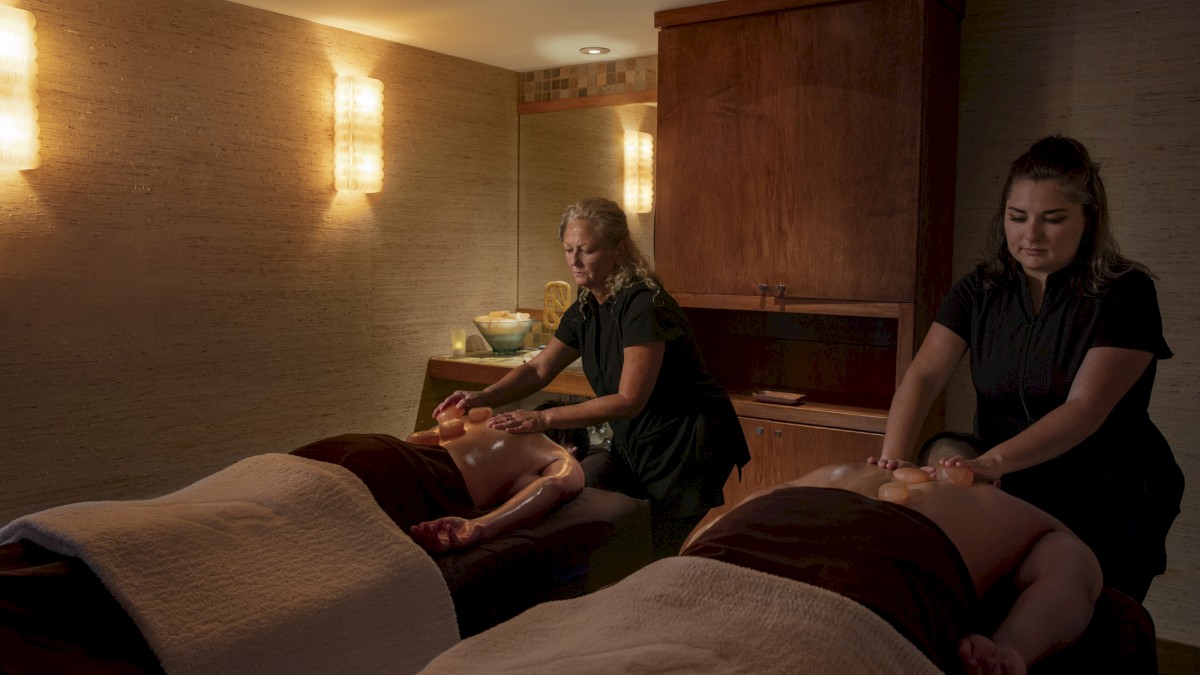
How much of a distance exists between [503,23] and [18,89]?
163 cm

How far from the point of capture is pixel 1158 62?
9.18 ft

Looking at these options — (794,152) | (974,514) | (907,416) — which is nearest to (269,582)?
(974,514)

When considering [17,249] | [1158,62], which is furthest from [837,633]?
[17,249]

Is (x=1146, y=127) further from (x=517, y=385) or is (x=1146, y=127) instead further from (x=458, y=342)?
(x=458, y=342)

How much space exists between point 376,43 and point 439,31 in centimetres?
31

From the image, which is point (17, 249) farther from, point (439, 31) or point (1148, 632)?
point (1148, 632)

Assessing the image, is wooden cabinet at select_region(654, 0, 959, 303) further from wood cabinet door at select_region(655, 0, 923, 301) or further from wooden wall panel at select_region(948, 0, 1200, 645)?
wooden wall panel at select_region(948, 0, 1200, 645)

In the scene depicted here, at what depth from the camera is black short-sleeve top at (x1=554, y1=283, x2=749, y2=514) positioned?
7.82 feet

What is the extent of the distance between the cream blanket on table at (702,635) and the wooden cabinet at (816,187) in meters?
1.81

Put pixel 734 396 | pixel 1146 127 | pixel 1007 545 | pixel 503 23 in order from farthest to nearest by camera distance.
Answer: pixel 503 23, pixel 734 396, pixel 1146 127, pixel 1007 545

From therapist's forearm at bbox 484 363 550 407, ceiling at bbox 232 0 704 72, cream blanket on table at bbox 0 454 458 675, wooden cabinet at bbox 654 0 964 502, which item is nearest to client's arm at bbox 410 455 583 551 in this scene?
cream blanket on table at bbox 0 454 458 675

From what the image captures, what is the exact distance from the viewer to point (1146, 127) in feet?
9.27

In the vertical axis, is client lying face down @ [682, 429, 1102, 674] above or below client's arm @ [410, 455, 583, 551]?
above

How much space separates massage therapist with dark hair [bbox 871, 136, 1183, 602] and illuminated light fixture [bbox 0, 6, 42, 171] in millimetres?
2546
